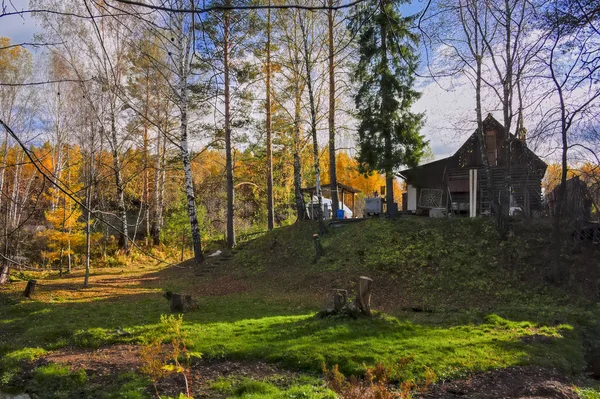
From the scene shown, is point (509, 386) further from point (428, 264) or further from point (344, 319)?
point (428, 264)

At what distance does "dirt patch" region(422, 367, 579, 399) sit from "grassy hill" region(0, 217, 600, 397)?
224 millimetres

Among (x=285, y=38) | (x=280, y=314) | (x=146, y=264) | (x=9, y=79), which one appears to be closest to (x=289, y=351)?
(x=280, y=314)

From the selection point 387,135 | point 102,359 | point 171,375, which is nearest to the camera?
point 171,375

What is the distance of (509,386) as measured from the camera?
204 inches

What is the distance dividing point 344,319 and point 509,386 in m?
3.18

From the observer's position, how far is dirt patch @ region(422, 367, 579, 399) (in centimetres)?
489

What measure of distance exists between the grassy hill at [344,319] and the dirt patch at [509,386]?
0.22m

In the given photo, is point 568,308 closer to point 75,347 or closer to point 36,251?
point 75,347

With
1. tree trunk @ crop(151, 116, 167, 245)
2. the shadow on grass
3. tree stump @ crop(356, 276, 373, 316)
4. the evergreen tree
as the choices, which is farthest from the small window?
tree trunk @ crop(151, 116, 167, 245)

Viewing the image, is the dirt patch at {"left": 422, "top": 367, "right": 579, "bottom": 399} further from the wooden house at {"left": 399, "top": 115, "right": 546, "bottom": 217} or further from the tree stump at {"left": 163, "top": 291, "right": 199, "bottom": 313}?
the wooden house at {"left": 399, "top": 115, "right": 546, "bottom": 217}

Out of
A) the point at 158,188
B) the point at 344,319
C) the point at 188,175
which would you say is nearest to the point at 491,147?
the point at 188,175

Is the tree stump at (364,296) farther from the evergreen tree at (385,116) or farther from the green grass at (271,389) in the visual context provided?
the evergreen tree at (385,116)

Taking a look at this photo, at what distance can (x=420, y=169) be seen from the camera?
2264 centimetres

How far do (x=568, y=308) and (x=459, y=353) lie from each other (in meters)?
5.63
